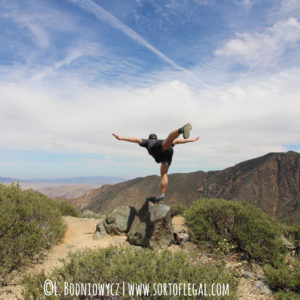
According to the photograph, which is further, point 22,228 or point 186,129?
point 22,228

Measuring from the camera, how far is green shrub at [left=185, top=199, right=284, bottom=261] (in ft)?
23.7

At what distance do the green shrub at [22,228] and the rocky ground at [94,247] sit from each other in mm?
353

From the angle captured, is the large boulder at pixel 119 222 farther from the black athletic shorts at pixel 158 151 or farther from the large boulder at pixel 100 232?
the black athletic shorts at pixel 158 151

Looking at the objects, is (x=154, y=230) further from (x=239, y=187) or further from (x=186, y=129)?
(x=239, y=187)

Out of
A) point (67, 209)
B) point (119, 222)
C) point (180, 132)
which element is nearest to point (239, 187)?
point (67, 209)

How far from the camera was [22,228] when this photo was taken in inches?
255

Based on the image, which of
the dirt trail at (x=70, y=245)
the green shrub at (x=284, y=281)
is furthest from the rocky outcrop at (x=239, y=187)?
the green shrub at (x=284, y=281)

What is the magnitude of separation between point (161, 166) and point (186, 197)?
60.1m

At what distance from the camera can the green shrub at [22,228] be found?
5829 millimetres

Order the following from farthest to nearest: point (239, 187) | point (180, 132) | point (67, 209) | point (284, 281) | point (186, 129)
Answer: point (239, 187)
point (67, 209)
point (180, 132)
point (186, 129)
point (284, 281)

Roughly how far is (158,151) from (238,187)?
5992cm

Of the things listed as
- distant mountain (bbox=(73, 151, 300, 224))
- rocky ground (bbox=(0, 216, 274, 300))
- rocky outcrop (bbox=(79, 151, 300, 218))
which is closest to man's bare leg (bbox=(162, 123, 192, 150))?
rocky ground (bbox=(0, 216, 274, 300))

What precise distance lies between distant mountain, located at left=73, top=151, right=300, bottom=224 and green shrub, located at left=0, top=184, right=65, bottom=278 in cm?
4793

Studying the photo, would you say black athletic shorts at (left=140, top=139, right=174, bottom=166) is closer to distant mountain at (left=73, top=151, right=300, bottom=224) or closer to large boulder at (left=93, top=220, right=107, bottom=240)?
large boulder at (left=93, top=220, right=107, bottom=240)
